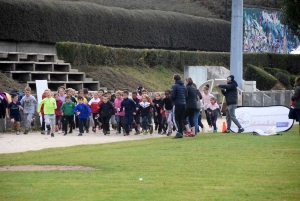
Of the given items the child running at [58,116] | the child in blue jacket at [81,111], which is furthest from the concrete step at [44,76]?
the child in blue jacket at [81,111]

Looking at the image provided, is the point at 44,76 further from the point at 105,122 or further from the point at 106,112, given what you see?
the point at 106,112

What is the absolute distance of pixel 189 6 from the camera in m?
57.6

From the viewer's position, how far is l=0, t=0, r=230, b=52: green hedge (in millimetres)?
37594

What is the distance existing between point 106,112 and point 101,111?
10.2 inches

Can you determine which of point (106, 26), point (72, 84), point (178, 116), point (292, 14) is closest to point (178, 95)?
point (178, 116)

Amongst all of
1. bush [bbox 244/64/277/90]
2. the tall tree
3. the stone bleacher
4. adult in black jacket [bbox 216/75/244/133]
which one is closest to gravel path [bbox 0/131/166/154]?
adult in black jacket [bbox 216/75/244/133]

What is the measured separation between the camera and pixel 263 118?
25.8 metres

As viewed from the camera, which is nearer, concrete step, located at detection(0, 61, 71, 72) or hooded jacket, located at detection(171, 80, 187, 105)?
hooded jacket, located at detection(171, 80, 187, 105)

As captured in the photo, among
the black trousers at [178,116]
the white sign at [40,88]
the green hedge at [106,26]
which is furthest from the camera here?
the green hedge at [106,26]

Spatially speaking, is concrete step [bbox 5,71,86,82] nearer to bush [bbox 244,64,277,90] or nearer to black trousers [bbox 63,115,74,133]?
black trousers [bbox 63,115,74,133]

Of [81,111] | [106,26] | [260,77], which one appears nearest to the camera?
[81,111]

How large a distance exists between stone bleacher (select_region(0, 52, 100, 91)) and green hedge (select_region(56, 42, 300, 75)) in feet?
4.22

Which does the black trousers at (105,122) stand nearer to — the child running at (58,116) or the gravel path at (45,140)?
the gravel path at (45,140)

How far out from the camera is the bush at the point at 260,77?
1928 inches
